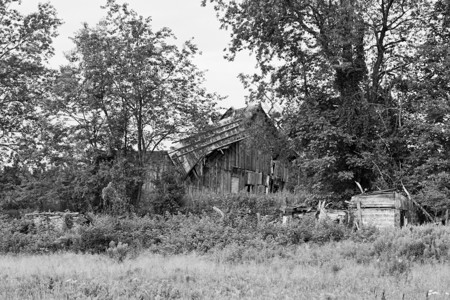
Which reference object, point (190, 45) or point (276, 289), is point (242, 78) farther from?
point (276, 289)

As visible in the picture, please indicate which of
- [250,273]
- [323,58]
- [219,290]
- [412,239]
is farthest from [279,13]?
[219,290]

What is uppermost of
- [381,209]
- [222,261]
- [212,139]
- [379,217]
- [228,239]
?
[212,139]

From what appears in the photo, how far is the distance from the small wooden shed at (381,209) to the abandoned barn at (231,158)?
310 inches

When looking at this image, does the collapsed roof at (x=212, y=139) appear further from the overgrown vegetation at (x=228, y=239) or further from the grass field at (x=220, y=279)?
the grass field at (x=220, y=279)

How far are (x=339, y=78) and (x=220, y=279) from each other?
16.6 meters

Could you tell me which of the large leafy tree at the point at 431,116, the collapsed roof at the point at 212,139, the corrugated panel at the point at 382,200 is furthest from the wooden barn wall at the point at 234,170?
the corrugated panel at the point at 382,200

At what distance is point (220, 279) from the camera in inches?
431

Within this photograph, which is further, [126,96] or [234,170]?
[234,170]

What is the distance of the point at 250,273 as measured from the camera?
11664 millimetres

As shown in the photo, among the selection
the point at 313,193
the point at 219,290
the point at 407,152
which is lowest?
the point at 219,290

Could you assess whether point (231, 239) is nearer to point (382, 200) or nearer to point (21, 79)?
point (382, 200)

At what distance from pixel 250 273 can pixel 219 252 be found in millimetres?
3662

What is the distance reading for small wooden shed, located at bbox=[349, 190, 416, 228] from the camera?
20047mm

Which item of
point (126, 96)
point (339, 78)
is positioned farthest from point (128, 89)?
→ point (339, 78)
